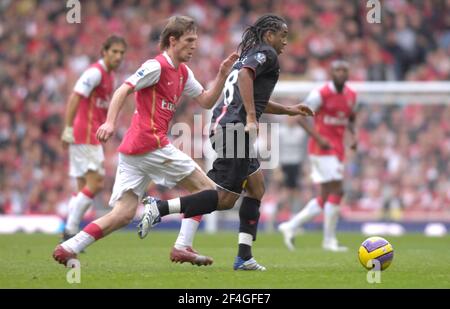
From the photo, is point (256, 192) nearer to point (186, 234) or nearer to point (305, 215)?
point (186, 234)

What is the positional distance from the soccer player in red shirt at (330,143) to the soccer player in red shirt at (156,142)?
4.87 metres

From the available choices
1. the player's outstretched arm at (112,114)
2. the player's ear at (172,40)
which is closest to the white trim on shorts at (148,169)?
the player's outstretched arm at (112,114)

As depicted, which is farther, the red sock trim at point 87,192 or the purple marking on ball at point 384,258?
the red sock trim at point 87,192

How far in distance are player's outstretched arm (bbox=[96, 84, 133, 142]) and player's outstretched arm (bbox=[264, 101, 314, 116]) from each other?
167 cm

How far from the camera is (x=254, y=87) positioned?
9.30 meters

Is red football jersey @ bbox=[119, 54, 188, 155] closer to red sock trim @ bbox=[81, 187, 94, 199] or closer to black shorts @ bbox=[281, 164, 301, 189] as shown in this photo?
red sock trim @ bbox=[81, 187, 94, 199]

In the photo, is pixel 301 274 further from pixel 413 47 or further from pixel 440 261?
pixel 413 47

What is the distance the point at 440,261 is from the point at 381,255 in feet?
5.49

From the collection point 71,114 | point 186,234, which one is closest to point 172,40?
point 186,234

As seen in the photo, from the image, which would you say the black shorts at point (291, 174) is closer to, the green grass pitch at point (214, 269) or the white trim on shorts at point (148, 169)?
the green grass pitch at point (214, 269)

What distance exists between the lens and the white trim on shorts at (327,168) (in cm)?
1406

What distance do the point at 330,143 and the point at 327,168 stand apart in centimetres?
38

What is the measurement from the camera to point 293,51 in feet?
78.8
